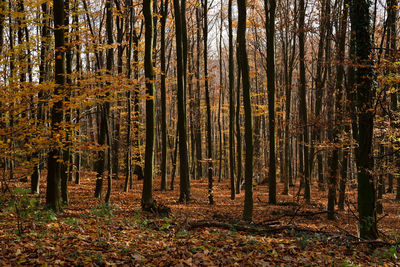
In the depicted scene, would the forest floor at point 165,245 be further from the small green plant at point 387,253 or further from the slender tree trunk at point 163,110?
the slender tree trunk at point 163,110

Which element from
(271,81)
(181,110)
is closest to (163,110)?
(181,110)

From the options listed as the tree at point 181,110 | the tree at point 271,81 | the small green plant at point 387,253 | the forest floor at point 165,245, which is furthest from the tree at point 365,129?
the tree at point 181,110

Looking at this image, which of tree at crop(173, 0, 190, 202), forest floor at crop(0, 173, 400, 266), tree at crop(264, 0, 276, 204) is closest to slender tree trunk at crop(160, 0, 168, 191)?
tree at crop(173, 0, 190, 202)

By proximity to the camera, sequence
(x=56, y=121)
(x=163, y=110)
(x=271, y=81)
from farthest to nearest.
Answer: (x=163, y=110) < (x=271, y=81) < (x=56, y=121)

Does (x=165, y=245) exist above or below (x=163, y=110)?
below

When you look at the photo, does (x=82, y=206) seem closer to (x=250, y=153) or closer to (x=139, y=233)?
(x=139, y=233)

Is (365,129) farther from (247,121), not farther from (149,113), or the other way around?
(149,113)

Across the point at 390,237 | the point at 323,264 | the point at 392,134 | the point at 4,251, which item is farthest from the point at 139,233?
the point at 392,134

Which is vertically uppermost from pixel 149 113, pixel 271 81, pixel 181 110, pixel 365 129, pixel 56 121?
pixel 271 81

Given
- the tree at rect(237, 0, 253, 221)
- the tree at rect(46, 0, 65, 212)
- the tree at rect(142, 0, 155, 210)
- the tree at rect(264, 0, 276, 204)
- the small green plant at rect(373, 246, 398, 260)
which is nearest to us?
the small green plant at rect(373, 246, 398, 260)

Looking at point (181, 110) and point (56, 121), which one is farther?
point (181, 110)

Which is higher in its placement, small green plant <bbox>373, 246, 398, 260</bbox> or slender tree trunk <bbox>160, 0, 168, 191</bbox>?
slender tree trunk <bbox>160, 0, 168, 191</bbox>

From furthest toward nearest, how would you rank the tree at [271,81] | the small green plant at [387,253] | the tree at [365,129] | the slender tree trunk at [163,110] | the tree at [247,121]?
the slender tree trunk at [163,110], the tree at [271,81], the tree at [247,121], the tree at [365,129], the small green plant at [387,253]

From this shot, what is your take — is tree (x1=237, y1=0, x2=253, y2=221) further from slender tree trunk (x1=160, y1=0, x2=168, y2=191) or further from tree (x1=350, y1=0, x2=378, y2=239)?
slender tree trunk (x1=160, y1=0, x2=168, y2=191)
